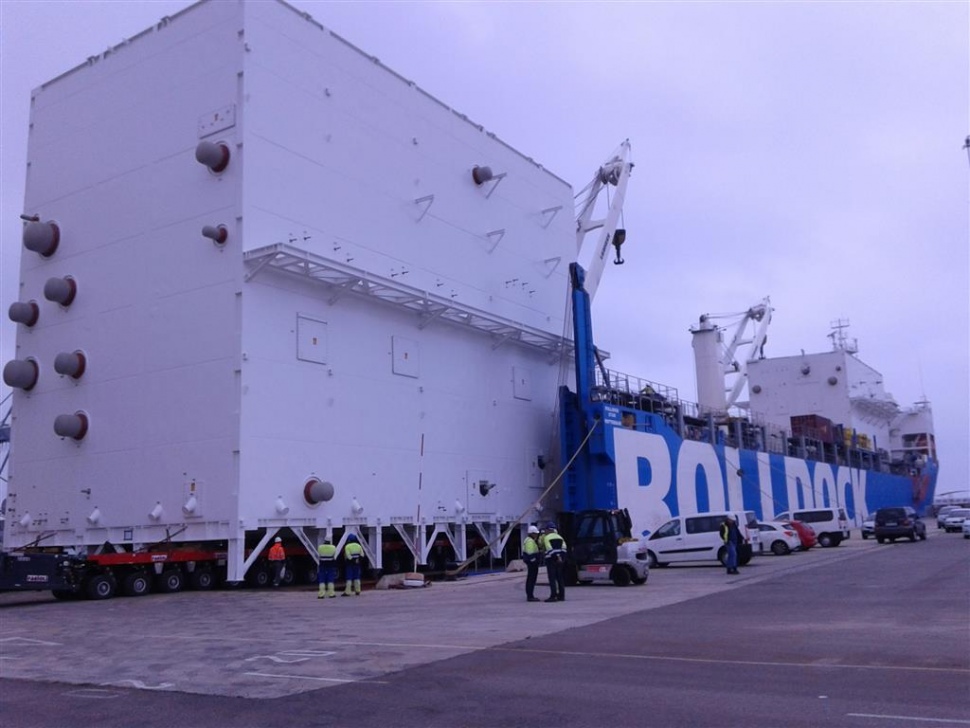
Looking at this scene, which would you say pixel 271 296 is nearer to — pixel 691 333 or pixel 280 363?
pixel 280 363

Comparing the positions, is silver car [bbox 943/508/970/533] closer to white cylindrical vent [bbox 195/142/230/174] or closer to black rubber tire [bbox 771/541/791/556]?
black rubber tire [bbox 771/541/791/556]

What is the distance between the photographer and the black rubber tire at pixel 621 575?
20969 mm

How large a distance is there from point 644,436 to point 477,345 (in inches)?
337

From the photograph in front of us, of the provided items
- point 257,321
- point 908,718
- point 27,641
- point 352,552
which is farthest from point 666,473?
point 908,718

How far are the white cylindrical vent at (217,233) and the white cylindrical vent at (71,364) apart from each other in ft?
20.4

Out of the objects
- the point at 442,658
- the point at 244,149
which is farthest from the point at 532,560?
the point at 244,149

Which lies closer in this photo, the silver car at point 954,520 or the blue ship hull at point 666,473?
the blue ship hull at point 666,473

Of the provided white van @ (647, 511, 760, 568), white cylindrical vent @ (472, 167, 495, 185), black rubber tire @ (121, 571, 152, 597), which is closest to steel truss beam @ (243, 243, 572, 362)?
white cylindrical vent @ (472, 167, 495, 185)

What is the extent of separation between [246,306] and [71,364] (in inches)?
273

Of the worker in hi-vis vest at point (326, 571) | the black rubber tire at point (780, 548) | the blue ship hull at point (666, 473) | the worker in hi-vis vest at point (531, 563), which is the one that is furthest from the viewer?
the blue ship hull at point (666, 473)

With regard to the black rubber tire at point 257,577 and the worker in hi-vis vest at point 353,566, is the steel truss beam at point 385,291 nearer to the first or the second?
the worker in hi-vis vest at point 353,566

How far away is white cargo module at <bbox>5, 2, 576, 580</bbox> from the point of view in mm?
23250

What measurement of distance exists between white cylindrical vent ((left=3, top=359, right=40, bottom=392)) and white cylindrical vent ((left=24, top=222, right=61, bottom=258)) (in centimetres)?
354

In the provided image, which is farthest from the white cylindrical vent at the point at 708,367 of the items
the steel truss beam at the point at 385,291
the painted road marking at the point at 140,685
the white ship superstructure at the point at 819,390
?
the painted road marking at the point at 140,685
